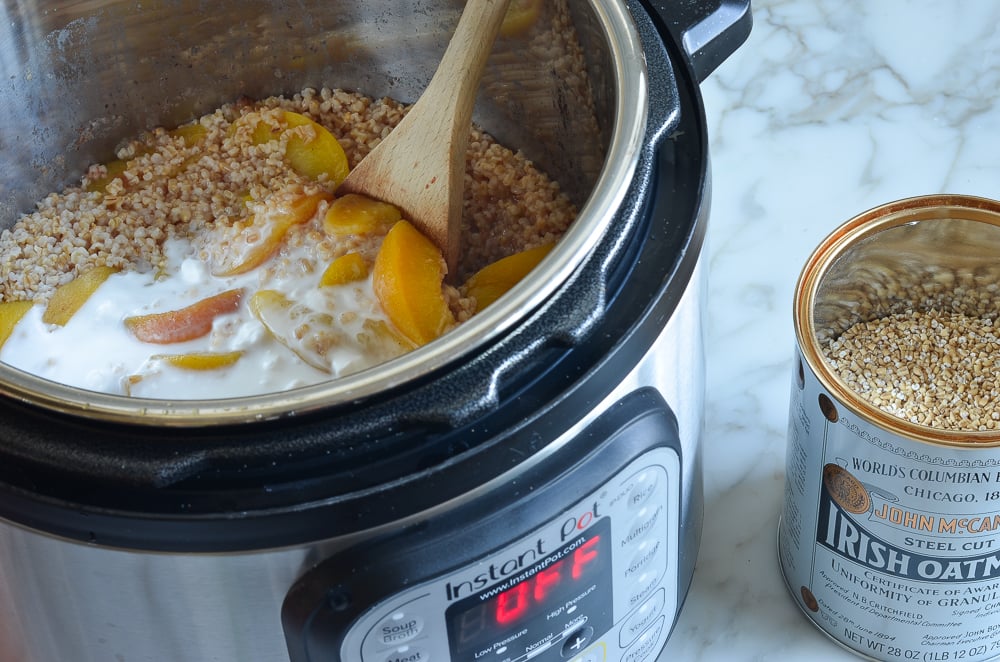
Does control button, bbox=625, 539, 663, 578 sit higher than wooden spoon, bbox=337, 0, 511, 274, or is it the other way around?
wooden spoon, bbox=337, 0, 511, 274

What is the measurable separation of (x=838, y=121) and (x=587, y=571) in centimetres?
74

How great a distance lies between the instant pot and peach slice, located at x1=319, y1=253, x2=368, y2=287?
234 millimetres

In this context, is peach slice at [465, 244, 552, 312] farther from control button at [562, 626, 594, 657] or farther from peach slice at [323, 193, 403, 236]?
control button at [562, 626, 594, 657]

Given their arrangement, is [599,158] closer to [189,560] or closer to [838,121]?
[838,121]

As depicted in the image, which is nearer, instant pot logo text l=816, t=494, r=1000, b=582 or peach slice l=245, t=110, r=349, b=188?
instant pot logo text l=816, t=494, r=1000, b=582

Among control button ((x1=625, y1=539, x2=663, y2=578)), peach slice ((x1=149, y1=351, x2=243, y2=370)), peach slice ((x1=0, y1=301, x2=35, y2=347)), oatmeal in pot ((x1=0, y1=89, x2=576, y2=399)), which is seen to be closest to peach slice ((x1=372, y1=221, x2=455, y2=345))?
oatmeal in pot ((x1=0, y1=89, x2=576, y2=399))

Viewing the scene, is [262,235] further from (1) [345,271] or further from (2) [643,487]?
(2) [643,487]

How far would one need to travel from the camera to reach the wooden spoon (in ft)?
3.06

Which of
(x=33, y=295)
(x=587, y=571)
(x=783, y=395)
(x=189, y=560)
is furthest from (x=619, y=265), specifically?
(x=33, y=295)

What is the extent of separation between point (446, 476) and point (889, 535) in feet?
1.16

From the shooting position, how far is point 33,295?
1.07 metres

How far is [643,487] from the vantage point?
759 mm

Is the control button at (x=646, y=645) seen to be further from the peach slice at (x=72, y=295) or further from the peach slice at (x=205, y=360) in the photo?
the peach slice at (x=72, y=295)

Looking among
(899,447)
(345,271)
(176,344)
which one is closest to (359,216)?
(345,271)
